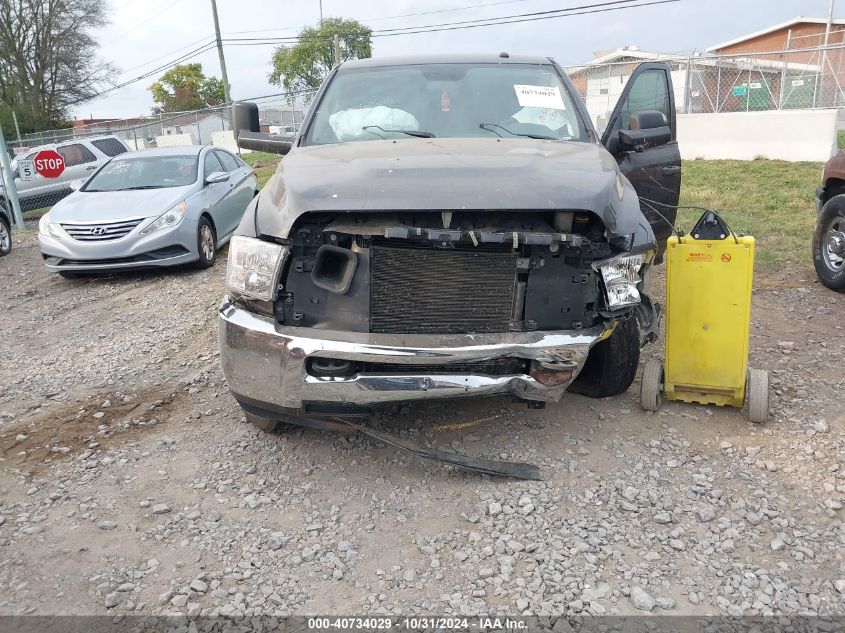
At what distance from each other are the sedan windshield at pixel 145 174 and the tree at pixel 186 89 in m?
69.4

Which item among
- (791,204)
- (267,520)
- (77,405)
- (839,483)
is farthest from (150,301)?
(791,204)

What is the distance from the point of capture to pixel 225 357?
3.13 m

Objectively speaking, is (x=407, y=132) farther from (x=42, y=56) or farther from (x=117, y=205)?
(x=42, y=56)

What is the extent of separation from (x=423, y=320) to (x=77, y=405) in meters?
2.55

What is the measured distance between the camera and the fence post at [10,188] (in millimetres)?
12047

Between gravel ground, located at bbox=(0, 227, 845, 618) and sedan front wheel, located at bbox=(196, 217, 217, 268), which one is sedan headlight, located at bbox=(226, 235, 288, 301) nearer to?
gravel ground, located at bbox=(0, 227, 845, 618)

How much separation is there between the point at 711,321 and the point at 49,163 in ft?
42.9

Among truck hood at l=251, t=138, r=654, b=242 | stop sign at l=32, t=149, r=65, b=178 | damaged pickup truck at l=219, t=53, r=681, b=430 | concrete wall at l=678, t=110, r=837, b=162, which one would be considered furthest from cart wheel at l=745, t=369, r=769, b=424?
concrete wall at l=678, t=110, r=837, b=162

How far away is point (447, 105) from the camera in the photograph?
4.25 metres

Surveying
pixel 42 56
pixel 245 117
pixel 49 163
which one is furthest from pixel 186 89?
pixel 245 117

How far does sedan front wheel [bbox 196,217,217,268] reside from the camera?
7.94m

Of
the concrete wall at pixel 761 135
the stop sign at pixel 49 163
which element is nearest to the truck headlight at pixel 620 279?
the stop sign at pixel 49 163

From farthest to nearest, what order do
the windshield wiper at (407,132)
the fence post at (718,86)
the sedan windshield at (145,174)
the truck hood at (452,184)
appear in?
the fence post at (718,86) → the sedan windshield at (145,174) → the windshield wiper at (407,132) → the truck hood at (452,184)

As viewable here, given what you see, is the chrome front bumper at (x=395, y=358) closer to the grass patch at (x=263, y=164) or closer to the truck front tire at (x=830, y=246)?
the truck front tire at (x=830, y=246)
